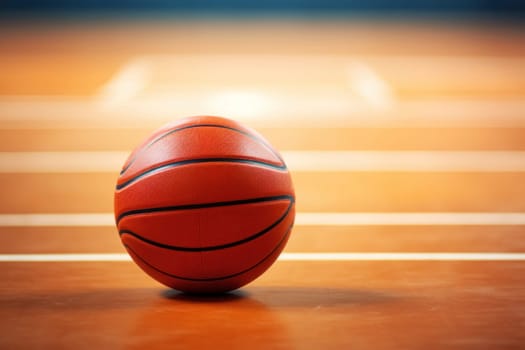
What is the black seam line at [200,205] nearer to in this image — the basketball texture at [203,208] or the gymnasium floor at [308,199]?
the basketball texture at [203,208]

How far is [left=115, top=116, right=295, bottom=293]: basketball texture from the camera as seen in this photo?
353 cm

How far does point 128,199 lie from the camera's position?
143 inches

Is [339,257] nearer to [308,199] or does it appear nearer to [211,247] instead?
[211,247]

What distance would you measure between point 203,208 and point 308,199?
2477 millimetres

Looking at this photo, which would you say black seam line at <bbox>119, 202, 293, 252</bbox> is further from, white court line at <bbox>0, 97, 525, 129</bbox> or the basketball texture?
white court line at <bbox>0, 97, 525, 129</bbox>

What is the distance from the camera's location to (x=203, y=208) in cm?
352

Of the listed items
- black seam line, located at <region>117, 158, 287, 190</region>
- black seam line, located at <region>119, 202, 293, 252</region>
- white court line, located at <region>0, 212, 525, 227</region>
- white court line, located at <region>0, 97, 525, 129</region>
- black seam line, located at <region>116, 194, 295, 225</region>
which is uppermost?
black seam line, located at <region>117, 158, 287, 190</region>

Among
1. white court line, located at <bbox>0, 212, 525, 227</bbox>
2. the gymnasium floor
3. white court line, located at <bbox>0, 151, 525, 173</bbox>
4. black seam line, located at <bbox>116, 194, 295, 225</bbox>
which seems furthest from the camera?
white court line, located at <bbox>0, 151, 525, 173</bbox>

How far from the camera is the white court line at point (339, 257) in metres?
4.42

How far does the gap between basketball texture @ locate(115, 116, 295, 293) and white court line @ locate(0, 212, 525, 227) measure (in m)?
1.61

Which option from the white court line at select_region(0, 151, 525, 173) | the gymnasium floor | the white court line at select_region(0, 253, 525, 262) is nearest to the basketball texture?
the gymnasium floor

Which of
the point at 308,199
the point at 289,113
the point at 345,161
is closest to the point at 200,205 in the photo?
the point at 308,199

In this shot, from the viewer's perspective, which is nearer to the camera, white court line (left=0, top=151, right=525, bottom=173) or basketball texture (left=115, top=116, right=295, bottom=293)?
basketball texture (left=115, top=116, right=295, bottom=293)

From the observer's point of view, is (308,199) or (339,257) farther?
(308,199)
